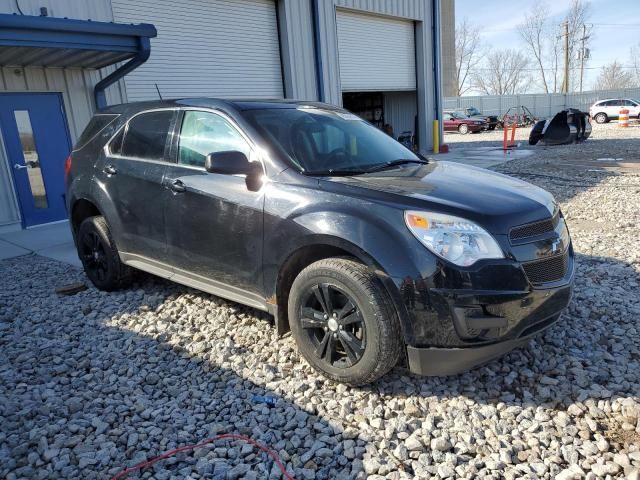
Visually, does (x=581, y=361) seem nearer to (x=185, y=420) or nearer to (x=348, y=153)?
(x=348, y=153)

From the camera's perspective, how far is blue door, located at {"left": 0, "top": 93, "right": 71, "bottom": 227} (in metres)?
8.30

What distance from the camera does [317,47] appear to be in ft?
43.8

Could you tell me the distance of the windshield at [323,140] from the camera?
358 cm

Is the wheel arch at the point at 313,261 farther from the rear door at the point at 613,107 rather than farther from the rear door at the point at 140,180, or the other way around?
the rear door at the point at 613,107

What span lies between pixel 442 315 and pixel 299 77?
445 inches

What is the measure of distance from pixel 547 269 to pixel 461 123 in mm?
29936

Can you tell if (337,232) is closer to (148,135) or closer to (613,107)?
(148,135)

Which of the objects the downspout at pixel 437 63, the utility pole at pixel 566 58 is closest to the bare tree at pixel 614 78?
the utility pole at pixel 566 58

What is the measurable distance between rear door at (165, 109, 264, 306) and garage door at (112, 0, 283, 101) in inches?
264

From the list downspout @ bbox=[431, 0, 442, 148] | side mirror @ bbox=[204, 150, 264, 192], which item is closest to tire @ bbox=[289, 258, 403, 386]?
side mirror @ bbox=[204, 150, 264, 192]

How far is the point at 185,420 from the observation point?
294cm

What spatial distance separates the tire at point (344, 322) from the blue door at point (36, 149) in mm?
7201

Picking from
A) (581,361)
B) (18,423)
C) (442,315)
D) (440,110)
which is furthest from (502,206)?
→ (440,110)

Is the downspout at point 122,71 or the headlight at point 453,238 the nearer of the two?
the headlight at point 453,238
